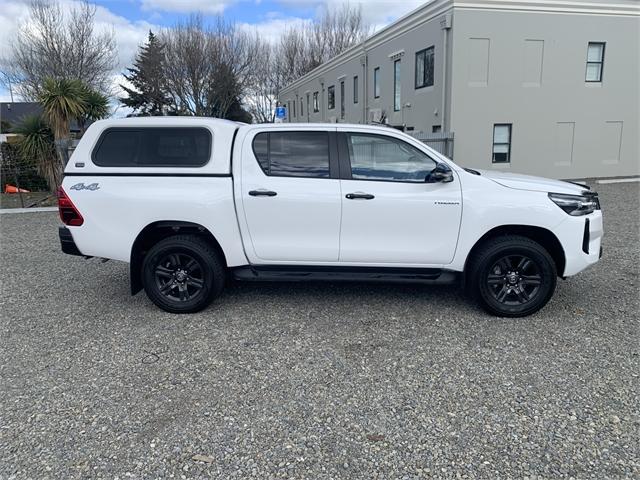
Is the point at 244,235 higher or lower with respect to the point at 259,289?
higher

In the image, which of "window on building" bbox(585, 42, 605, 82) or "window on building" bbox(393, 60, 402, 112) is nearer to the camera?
"window on building" bbox(585, 42, 605, 82)

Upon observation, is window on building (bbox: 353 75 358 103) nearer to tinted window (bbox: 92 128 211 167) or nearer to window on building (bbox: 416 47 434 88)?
window on building (bbox: 416 47 434 88)

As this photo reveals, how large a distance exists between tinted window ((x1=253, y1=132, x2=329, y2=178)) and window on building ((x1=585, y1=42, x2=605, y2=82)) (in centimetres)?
1728

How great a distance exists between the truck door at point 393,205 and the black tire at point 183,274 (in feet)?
4.27

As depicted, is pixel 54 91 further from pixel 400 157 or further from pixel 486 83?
pixel 486 83

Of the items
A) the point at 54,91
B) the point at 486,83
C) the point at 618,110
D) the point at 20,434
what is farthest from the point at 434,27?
the point at 20,434

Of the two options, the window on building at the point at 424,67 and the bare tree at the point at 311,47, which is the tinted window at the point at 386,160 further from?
the bare tree at the point at 311,47

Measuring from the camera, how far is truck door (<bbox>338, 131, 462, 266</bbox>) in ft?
14.5

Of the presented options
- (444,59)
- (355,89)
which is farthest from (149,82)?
(444,59)

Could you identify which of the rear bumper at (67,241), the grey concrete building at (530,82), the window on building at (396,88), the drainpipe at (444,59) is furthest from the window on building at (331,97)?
the rear bumper at (67,241)

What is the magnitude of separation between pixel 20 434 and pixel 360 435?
2.05 metres

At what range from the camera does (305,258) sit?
4605mm

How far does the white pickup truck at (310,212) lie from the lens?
440cm

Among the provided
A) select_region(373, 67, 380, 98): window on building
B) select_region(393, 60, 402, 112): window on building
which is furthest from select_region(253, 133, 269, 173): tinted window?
select_region(373, 67, 380, 98): window on building
